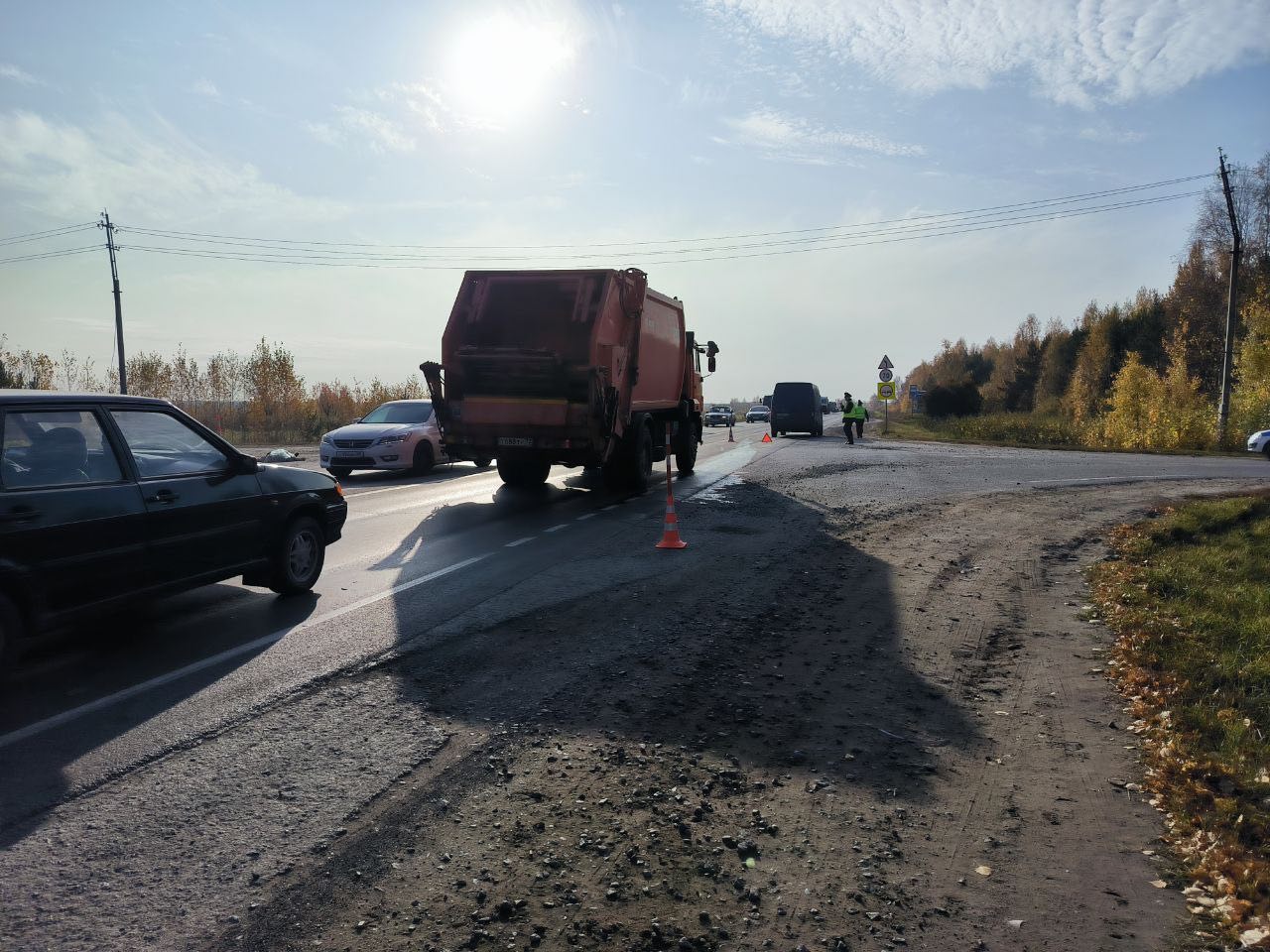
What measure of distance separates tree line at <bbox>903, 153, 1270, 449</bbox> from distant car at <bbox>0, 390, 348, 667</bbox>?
32752mm

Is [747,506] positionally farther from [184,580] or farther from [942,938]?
→ [942,938]

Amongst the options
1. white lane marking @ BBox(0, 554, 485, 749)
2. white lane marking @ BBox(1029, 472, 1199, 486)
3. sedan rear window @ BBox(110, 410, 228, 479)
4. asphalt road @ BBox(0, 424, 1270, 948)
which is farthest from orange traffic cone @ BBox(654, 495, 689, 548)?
white lane marking @ BBox(1029, 472, 1199, 486)

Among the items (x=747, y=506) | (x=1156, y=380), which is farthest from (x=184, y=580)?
(x=1156, y=380)

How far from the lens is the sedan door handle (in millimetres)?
4695

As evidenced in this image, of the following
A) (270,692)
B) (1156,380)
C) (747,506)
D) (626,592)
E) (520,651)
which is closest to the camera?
(270,692)

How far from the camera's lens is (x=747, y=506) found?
1347 cm

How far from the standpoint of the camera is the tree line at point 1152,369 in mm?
33406

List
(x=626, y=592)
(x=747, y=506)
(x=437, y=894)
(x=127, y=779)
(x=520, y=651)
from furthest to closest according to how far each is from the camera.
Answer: (x=747, y=506), (x=626, y=592), (x=520, y=651), (x=127, y=779), (x=437, y=894)

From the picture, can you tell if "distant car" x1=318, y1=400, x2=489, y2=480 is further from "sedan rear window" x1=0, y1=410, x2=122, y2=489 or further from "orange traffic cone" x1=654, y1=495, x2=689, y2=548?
"sedan rear window" x1=0, y1=410, x2=122, y2=489

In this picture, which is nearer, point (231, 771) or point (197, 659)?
point (231, 771)

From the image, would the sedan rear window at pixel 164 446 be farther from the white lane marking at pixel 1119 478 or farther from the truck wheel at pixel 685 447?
the white lane marking at pixel 1119 478

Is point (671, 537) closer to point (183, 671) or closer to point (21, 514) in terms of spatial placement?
point (183, 671)

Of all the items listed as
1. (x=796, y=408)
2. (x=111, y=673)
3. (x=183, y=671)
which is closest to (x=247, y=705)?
Answer: (x=183, y=671)

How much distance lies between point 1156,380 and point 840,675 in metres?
38.6
